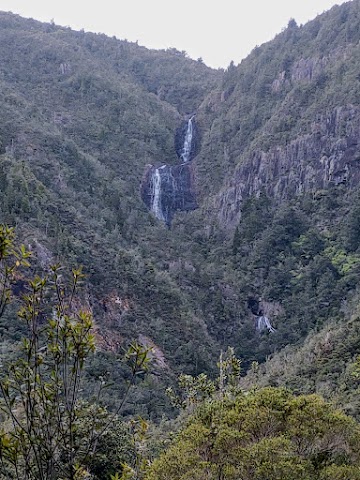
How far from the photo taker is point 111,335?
33125mm

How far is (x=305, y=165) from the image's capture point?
5012 centimetres

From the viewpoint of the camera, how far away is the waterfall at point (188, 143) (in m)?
63.6

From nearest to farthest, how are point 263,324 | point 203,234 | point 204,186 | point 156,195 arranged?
point 263,324 → point 203,234 → point 156,195 → point 204,186

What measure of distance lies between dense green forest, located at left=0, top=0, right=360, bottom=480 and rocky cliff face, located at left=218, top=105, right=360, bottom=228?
142 mm

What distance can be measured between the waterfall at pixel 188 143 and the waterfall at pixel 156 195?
5.31 m

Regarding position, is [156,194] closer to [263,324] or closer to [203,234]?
[203,234]

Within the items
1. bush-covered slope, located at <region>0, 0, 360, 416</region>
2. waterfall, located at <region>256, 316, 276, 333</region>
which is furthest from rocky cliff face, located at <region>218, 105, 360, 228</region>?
waterfall, located at <region>256, 316, 276, 333</region>

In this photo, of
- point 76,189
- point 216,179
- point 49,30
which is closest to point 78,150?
point 76,189

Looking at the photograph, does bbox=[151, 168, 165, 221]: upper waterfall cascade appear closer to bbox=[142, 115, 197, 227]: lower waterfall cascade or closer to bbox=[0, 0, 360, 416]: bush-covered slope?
bbox=[142, 115, 197, 227]: lower waterfall cascade

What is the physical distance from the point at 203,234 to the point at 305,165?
11.1m

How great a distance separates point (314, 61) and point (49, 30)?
44717 millimetres

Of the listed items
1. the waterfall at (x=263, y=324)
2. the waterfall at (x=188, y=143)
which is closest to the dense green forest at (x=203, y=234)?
the waterfall at (x=263, y=324)

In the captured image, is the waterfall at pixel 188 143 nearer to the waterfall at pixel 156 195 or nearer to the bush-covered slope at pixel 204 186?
the bush-covered slope at pixel 204 186

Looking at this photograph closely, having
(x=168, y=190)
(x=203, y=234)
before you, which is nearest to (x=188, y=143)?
(x=168, y=190)
